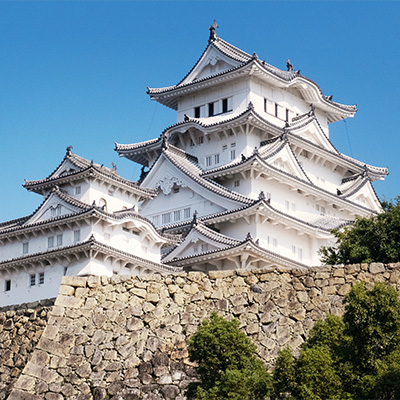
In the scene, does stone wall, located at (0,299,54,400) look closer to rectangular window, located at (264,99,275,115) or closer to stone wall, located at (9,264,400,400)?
stone wall, located at (9,264,400,400)

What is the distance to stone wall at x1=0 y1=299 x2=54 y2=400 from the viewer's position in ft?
76.8

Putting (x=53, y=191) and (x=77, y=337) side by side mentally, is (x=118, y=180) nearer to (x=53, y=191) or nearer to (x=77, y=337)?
(x=53, y=191)

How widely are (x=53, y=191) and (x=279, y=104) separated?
15.7 meters

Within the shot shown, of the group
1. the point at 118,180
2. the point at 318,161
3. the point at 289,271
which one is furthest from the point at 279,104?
the point at 289,271

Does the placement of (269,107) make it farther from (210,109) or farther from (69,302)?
(69,302)

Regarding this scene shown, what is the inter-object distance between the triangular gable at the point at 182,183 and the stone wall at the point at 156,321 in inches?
826

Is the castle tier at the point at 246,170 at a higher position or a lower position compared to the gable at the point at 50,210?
higher

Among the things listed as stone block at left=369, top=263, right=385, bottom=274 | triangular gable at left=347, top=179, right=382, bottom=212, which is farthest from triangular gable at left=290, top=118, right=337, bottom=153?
stone block at left=369, top=263, right=385, bottom=274

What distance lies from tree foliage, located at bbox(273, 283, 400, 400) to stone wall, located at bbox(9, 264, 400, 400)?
3.18m

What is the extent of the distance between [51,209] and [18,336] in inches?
691

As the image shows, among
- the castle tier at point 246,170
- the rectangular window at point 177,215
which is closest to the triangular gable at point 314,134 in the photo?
the castle tier at point 246,170

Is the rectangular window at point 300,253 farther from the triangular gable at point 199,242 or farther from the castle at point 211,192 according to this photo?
the triangular gable at point 199,242

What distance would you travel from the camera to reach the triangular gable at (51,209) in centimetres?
4069

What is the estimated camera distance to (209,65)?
51.8m
